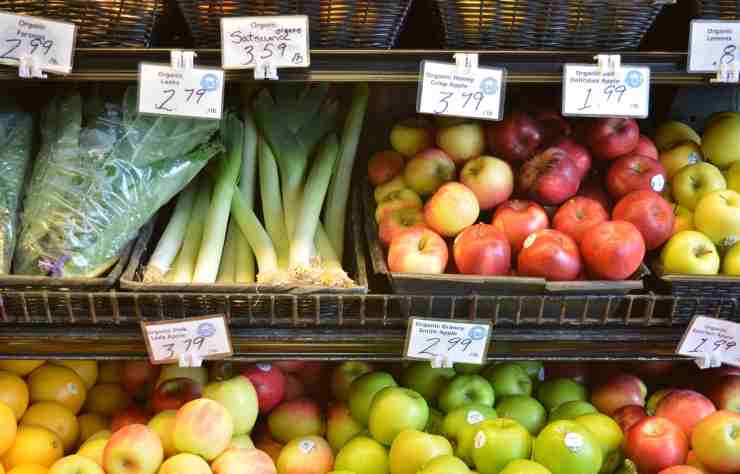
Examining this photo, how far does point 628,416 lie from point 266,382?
Result: 67cm

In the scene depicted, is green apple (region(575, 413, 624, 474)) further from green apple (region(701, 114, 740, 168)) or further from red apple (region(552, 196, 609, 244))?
green apple (region(701, 114, 740, 168))

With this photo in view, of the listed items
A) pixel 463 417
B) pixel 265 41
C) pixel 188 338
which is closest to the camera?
pixel 265 41

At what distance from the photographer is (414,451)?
1.21 m

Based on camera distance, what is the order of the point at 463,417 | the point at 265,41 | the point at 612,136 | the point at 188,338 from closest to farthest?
the point at 265,41, the point at 188,338, the point at 463,417, the point at 612,136

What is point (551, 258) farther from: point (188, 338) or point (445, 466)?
point (188, 338)

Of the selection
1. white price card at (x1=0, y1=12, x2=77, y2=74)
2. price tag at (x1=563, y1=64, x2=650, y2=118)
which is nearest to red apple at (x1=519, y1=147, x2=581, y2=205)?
price tag at (x1=563, y1=64, x2=650, y2=118)

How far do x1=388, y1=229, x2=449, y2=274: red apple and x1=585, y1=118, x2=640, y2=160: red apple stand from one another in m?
0.39

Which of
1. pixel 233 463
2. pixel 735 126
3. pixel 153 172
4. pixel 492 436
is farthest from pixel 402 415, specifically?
pixel 735 126

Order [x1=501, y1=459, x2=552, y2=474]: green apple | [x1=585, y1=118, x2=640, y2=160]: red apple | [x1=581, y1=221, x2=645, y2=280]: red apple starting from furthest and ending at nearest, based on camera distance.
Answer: [x1=585, y1=118, x2=640, y2=160]: red apple < [x1=581, y1=221, x2=645, y2=280]: red apple < [x1=501, y1=459, x2=552, y2=474]: green apple

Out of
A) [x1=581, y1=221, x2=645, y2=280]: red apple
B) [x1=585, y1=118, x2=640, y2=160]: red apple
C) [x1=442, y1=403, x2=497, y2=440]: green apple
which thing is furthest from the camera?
[x1=585, y1=118, x2=640, y2=160]: red apple

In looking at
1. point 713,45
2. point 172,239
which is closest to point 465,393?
point 172,239

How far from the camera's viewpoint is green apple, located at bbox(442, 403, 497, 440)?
4.33 ft

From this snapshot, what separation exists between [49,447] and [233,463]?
0.35 m

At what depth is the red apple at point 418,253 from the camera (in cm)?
125
